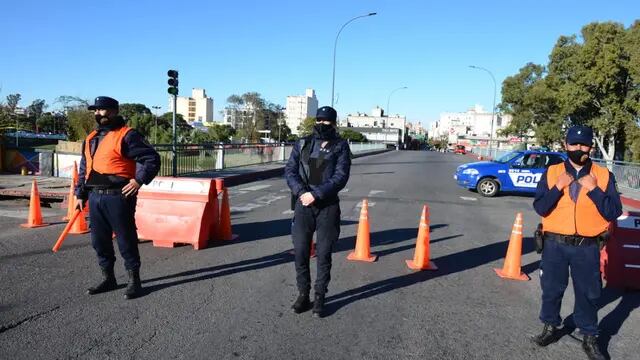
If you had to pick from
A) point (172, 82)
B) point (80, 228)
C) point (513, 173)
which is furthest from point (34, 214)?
point (513, 173)

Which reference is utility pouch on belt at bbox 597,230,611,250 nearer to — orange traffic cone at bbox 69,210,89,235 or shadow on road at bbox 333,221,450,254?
shadow on road at bbox 333,221,450,254

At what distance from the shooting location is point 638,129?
25.6m

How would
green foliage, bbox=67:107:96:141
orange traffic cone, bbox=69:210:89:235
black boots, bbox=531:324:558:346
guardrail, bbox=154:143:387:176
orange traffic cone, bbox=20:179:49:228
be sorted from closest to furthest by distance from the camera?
1. black boots, bbox=531:324:558:346
2. orange traffic cone, bbox=69:210:89:235
3. orange traffic cone, bbox=20:179:49:228
4. guardrail, bbox=154:143:387:176
5. green foliage, bbox=67:107:96:141

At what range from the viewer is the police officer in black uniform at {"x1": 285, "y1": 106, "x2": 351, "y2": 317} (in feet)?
14.0

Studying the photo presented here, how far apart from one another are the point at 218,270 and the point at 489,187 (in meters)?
11.4

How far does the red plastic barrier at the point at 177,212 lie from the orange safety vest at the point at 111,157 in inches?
82.2

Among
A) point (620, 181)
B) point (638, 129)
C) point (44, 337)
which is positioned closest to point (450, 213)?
point (44, 337)

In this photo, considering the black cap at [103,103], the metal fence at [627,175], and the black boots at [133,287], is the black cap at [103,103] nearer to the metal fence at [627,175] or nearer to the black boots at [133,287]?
the black boots at [133,287]

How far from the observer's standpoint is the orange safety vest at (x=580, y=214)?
371 cm

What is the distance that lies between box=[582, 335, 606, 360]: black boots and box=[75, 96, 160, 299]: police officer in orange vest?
13.3ft

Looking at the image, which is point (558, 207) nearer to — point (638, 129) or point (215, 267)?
point (215, 267)

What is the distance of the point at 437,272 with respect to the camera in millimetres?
6082

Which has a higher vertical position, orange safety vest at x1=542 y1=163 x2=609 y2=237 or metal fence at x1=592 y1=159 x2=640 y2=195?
orange safety vest at x1=542 y1=163 x2=609 y2=237

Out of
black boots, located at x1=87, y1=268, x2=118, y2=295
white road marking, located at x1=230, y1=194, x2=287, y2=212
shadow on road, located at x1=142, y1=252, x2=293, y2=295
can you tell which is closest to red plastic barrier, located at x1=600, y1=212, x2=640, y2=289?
shadow on road, located at x1=142, y1=252, x2=293, y2=295
